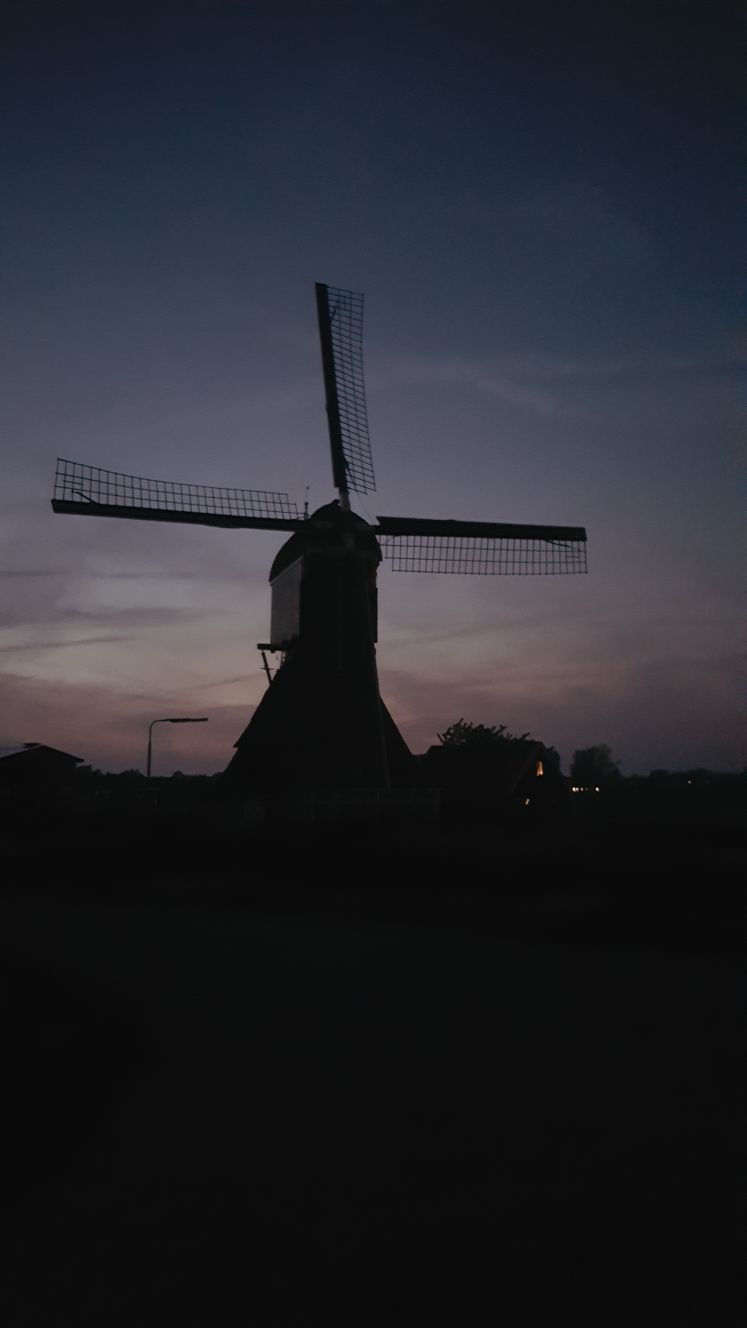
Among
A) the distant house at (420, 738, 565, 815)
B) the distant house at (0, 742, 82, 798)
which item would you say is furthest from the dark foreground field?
the distant house at (0, 742, 82, 798)

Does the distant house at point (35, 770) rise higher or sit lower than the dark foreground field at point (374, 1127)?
higher

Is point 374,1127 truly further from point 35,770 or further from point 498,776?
point 35,770

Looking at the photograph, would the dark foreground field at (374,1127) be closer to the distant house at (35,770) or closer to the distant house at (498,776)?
the distant house at (498,776)

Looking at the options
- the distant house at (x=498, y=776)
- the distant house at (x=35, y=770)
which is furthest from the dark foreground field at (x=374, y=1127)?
the distant house at (x=35, y=770)

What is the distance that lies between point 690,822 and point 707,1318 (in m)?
27.4

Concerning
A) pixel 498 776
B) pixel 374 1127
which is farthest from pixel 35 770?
pixel 374 1127

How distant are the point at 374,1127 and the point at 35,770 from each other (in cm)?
4556

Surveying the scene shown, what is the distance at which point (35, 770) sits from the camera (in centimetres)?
4903

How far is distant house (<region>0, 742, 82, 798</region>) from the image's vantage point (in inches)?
1886

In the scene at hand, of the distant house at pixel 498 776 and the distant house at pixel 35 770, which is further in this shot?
the distant house at pixel 35 770

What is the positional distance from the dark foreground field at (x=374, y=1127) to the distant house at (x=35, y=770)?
1362 inches

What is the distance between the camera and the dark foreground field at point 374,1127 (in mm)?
4469

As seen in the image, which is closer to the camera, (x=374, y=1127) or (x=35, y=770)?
(x=374, y=1127)

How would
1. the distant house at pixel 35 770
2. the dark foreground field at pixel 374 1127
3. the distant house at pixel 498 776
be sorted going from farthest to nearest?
the distant house at pixel 35 770
the distant house at pixel 498 776
the dark foreground field at pixel 374 1127
